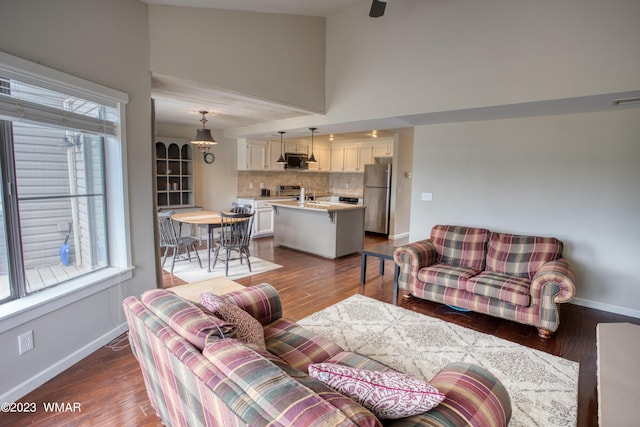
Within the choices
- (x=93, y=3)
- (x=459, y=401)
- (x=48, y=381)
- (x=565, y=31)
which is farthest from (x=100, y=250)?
(x=565, y=31)

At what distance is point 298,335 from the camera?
2.04 metres

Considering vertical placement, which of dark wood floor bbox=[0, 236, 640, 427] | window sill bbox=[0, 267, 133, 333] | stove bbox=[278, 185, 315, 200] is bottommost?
dark wood floor bbox=[0, 236, 640, 427]

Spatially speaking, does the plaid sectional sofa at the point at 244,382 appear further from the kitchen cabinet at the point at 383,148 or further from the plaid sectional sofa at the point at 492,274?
the kitchen cabinet at the point at 383,148

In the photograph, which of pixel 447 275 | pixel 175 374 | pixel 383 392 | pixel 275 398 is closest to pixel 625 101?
pixel 447 275

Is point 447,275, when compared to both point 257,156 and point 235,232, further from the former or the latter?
point 257,156

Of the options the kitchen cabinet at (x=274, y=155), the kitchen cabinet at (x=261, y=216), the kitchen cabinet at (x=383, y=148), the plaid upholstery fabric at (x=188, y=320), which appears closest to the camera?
the plaid upholstery fabric at (x=188, y=320)

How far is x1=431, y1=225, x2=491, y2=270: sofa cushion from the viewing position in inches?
150

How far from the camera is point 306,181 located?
29.4 ft

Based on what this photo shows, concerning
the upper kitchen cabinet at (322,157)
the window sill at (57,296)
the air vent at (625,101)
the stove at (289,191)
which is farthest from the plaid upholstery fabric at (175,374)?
the upper kitchen cabinet at (322,157)

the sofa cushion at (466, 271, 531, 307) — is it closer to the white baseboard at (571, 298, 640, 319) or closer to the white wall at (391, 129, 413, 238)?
the white baseboard at (571, 298, 640, 319)

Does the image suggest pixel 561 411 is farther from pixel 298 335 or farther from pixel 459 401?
pixel 298 335

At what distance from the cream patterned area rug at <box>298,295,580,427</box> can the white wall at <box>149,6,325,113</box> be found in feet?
8.97

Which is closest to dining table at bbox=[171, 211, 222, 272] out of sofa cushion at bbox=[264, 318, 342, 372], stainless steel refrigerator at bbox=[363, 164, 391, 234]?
sofa cushion at bbox=[264, 318, 342, 372]

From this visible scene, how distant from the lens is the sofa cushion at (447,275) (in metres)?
3.37
